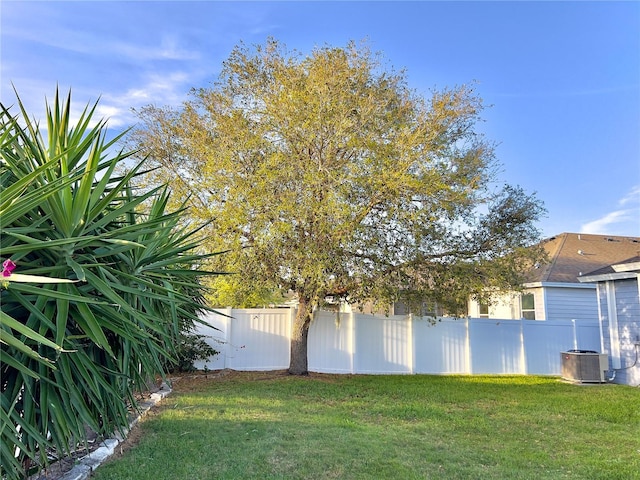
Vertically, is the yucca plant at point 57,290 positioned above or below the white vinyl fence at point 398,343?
above

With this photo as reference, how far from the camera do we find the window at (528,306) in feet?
51.3

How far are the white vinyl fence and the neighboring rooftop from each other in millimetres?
3325

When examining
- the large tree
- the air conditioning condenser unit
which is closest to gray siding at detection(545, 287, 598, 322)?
the air conditioning condenser unit

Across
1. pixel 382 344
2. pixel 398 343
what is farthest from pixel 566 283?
pixel 382 344

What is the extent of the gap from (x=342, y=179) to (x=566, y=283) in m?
11.3

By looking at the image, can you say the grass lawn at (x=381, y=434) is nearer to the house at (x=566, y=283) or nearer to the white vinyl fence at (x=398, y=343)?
the white vinyl fence at (x=398, y=343)

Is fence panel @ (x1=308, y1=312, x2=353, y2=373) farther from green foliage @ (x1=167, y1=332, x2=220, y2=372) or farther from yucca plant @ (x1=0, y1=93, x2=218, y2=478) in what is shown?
yucca plant @ (x1=0, y1=93, x2=218, y2=478)

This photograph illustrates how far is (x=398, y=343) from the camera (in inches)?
457

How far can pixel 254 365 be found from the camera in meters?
11.1

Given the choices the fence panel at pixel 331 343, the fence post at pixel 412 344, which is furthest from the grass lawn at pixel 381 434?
the fence post at pixel 412 344

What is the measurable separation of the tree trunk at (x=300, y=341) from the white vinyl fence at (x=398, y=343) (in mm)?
659

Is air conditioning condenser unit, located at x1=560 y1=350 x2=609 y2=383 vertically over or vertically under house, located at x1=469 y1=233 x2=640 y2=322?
under

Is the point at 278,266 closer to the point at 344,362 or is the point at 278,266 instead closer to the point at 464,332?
the point at 344,362

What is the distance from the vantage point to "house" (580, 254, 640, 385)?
10.4m
